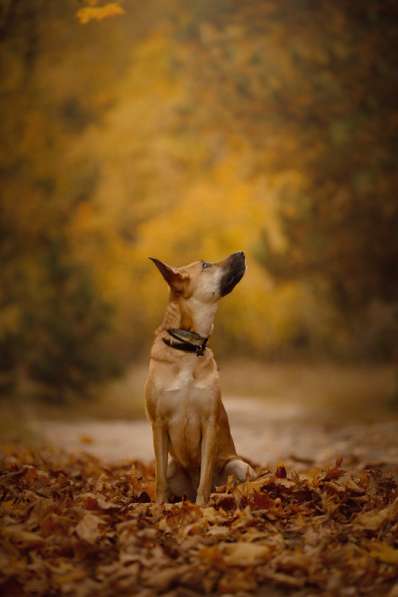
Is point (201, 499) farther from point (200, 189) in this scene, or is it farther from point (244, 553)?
point (200, 189)

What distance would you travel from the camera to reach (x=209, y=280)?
4918 mm

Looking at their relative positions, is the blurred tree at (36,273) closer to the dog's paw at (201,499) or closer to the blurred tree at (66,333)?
the blurred tree at (66,333)

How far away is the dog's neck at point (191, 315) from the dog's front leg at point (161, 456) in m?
0.60

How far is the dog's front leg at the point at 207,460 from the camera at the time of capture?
4.72 meters

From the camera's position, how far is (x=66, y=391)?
1605 centimetres

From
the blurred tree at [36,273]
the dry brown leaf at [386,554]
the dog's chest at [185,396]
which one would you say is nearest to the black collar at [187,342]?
the dog's chest at [185,396]

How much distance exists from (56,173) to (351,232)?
9317 millimetres

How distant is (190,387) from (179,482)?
0.72m

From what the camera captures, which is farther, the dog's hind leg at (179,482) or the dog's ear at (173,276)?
the dog's hind leg at (179,482)

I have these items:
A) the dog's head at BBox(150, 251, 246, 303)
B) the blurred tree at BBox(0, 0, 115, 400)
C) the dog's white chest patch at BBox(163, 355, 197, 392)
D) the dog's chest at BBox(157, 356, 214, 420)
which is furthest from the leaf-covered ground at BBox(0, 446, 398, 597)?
the blurred tree at BBox(0, 0, 115, 400)

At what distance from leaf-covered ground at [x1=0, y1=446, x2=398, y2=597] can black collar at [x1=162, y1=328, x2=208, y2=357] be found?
0.86 metres

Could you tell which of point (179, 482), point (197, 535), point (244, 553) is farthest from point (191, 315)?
point (244, 553)

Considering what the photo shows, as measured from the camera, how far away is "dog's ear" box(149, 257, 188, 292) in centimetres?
475

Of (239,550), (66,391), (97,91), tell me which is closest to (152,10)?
(97,91)
